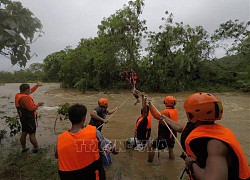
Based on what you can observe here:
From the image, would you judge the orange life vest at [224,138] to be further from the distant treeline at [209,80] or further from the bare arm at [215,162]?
the distant treeline at [209,80]

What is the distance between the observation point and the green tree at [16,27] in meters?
3.44

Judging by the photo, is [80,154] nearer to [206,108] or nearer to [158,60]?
[206,108]

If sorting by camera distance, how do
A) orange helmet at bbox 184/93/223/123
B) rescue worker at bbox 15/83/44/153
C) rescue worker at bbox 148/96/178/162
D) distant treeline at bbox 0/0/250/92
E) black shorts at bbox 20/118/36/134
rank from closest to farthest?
1. orange helmet at bbox 184/93/223/123
2. rescue worker at bbox 148/96/178/162
3. rescue worker at bbox 15/83/44/153
4. black shorts at bbox 20/118/36/134
5. distant treeline at bbox 0/0/250/92

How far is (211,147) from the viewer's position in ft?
5.96

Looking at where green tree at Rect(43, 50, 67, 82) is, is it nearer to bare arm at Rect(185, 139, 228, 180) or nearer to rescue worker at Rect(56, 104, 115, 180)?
rescue worker at Rect(56, 104, 115, 180)

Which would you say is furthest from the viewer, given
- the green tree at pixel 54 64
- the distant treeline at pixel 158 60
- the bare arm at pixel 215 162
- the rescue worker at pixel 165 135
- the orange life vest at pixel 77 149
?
the green tree at pixel 54 64

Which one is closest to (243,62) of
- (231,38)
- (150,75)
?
(231,38)

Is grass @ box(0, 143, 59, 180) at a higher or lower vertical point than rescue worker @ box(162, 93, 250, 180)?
lower

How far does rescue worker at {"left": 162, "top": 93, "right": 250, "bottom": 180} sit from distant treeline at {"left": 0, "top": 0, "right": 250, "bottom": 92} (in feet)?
59.6

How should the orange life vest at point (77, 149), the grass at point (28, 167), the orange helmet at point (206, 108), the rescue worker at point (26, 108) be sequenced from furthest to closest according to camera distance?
the rescue worker at point (26, 108) < the grass at point (28, 167) < the orange life vest at point (77, 149) < the orange helmet at point (206, 108)

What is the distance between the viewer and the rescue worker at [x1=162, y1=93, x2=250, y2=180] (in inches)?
69.1

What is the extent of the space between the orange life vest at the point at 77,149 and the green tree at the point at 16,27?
5.42ft

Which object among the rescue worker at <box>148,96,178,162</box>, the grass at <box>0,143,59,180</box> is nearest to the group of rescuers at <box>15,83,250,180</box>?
the rescue worker at <box>148,96,178,162</box>

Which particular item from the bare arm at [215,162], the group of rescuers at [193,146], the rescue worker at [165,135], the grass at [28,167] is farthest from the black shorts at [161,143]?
the bare arm at [215,162]
